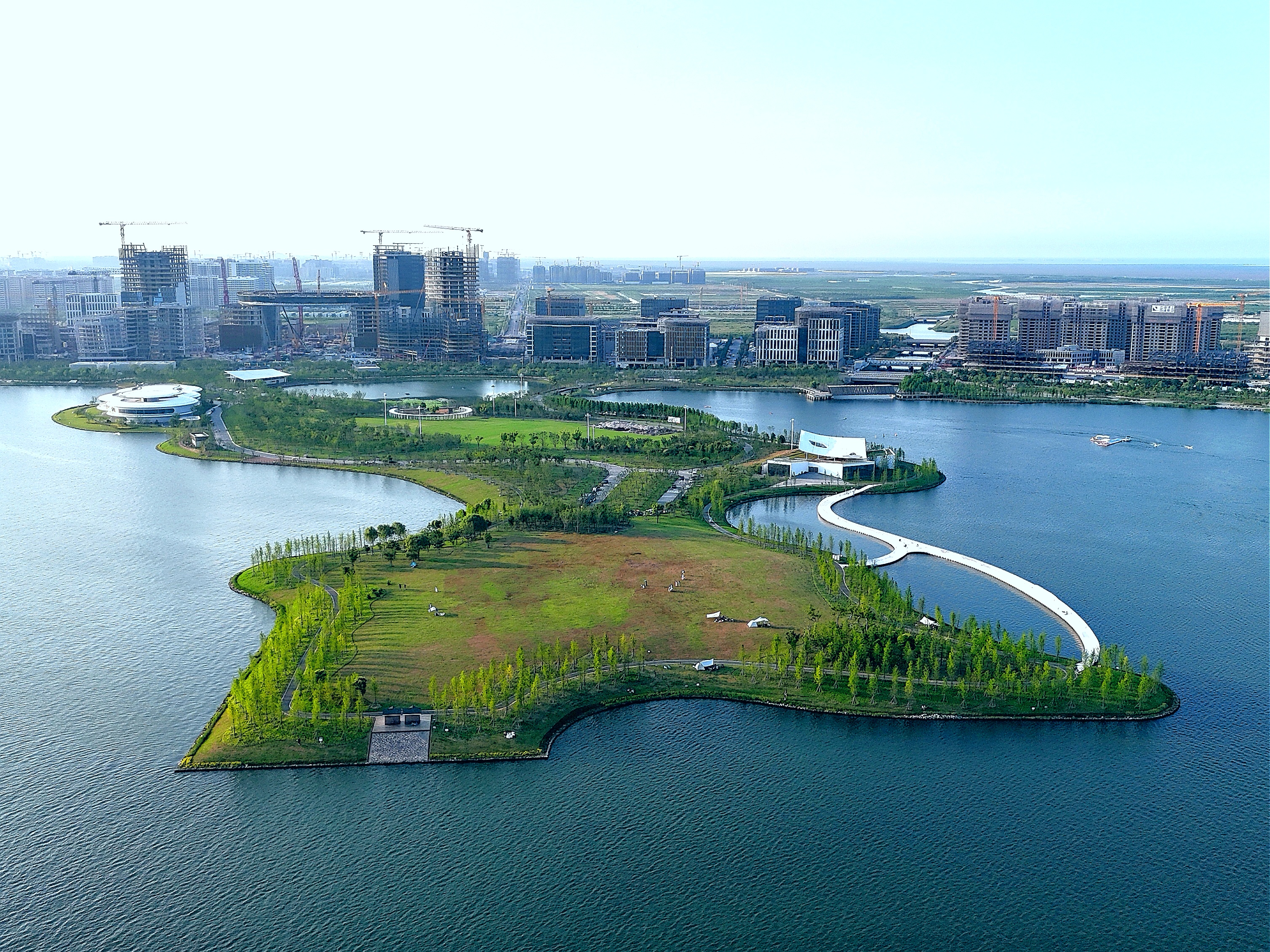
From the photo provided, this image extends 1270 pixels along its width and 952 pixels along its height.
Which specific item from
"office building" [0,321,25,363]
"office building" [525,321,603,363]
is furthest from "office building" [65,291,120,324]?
"office building" [525,321,603,363]

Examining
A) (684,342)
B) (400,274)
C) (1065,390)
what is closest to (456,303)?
(400,274)

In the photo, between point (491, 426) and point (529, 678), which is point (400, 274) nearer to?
point (491, 426)

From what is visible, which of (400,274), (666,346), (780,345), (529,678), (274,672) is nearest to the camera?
(274,672)

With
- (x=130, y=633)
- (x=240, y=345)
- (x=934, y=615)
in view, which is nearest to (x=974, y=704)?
(x=934, y=615)

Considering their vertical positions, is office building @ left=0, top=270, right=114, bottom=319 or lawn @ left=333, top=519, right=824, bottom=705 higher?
office building @ left=0, top=270, right=114, bottom=319

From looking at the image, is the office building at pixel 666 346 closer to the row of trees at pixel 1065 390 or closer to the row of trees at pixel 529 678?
the row of trees at pixel 1065 390

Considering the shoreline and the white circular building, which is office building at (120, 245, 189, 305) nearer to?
the white circular building
